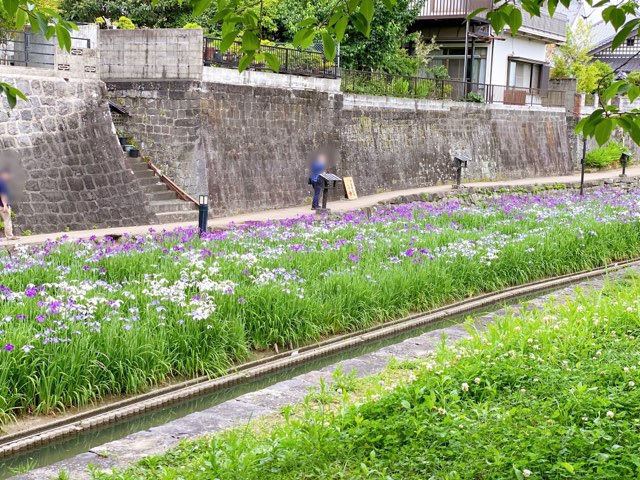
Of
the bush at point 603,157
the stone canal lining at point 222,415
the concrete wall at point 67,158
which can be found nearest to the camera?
the stone canal lining at point 222,415

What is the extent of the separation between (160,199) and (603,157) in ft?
83.1

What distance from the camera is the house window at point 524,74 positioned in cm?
3988

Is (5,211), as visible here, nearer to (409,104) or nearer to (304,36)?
(304,36)

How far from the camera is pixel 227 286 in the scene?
967 centimetres

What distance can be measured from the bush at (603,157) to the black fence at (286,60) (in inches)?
698

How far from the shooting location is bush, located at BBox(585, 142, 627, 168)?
123 feet

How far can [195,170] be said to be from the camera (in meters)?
19.4

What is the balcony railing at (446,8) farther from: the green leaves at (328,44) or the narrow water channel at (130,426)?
the green leaves at (328,44)

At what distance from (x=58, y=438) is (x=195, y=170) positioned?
12.9 m

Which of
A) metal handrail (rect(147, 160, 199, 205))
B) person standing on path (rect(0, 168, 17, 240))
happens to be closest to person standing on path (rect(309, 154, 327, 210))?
metal handrail (rect(147, 160, 199, 205))

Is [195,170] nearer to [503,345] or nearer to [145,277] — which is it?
[145,277]

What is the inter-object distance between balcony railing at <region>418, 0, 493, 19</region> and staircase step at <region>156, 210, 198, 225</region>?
18.9 m

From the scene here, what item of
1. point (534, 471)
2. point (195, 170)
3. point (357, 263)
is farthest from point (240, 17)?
point (195, 170)

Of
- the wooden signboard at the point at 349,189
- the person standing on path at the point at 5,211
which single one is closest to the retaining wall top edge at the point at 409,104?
→ the wooden signboard at the point at 349,189
